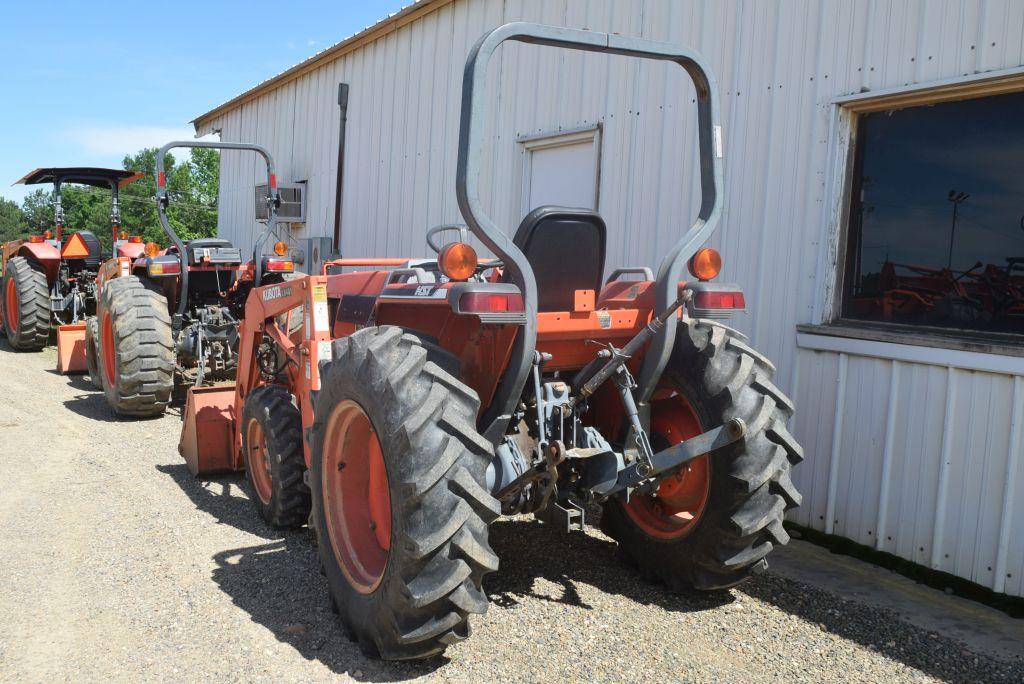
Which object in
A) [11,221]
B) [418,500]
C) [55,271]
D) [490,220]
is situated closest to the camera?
[418,500]

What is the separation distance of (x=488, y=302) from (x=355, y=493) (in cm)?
113

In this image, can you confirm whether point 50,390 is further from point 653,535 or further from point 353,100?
point 653,535

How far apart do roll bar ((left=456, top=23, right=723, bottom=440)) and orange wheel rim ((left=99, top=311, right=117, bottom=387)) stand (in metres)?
5.20

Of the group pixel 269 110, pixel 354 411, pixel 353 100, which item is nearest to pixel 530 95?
pixel 353 100

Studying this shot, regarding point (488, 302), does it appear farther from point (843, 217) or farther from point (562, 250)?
point (843, 217)

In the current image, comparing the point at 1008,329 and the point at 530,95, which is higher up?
the point at 530,95

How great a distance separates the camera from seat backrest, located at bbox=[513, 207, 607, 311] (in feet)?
11.3

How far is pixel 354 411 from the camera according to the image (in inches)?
134

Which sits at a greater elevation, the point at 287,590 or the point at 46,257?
the point at 46,257

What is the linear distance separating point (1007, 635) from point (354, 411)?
3.04m

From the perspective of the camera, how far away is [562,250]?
351 cm

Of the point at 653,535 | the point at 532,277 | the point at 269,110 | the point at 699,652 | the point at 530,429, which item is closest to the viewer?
the point at 532,277

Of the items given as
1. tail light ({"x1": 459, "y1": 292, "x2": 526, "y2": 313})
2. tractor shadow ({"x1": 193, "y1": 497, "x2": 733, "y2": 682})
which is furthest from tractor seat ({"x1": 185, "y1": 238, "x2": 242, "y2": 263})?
tail light ({"x1": 459, "y1": 292, "x2": 526, "y2": 313})

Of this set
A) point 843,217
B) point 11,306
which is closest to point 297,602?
point 843,217
